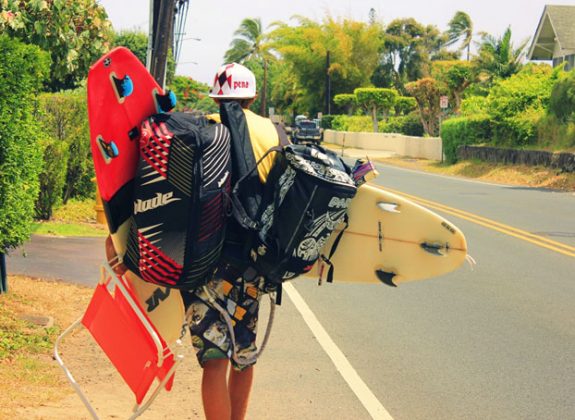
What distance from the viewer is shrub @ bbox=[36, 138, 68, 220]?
15.3 meters

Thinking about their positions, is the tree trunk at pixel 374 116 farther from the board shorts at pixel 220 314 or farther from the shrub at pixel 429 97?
the board shorts at pixel 220 314

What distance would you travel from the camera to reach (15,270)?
10.5 meters

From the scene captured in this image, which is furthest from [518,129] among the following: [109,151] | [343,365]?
[109,151]

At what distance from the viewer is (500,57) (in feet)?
163

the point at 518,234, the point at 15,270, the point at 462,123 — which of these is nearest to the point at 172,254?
the point at 15,270

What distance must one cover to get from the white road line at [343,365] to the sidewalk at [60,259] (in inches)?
96.3

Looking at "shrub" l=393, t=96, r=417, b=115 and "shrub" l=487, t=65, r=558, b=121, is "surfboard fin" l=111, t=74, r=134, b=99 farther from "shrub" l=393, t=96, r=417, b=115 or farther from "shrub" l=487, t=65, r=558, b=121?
"shrub" l=393, t=96, r=417, b=115

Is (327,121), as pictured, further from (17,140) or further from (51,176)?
(17,140)

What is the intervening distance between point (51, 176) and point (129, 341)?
11173 mm

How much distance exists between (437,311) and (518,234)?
6.60 metres

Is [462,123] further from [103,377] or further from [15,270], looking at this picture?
[103,377]

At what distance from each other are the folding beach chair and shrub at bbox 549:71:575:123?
31.1 m

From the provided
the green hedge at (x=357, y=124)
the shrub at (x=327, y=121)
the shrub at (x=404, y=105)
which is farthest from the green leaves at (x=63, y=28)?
the shrub at (x=327, y=121)

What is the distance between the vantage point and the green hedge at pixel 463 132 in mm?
41156
